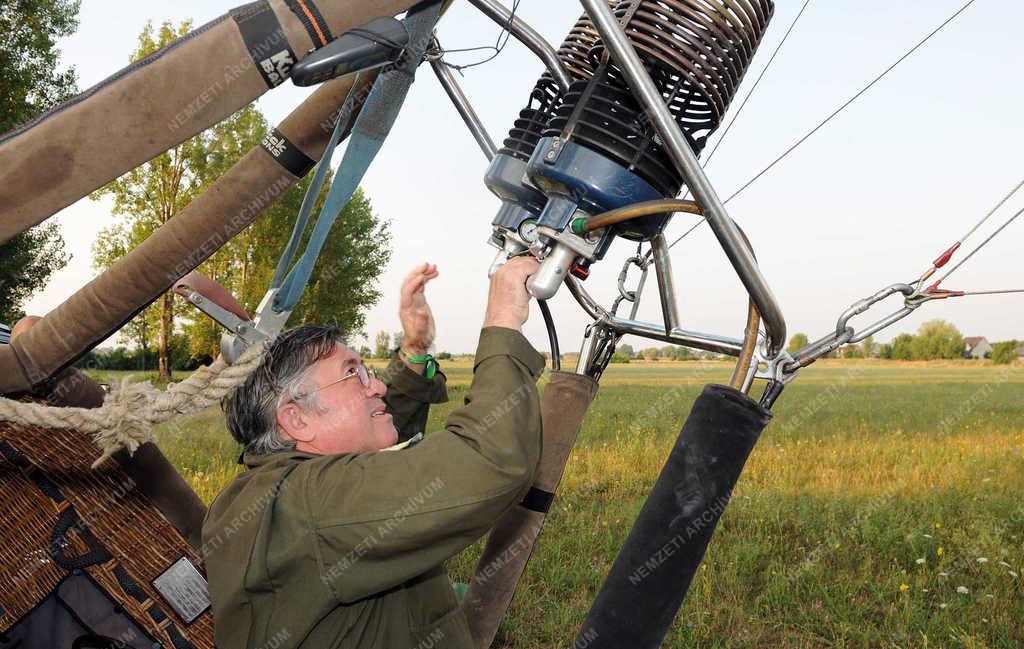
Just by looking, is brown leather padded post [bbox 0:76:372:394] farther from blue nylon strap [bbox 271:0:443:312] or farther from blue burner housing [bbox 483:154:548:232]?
blue burner housing [bbox 483:154:548:232]

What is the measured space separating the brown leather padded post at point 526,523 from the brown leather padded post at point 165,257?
1.02 meters

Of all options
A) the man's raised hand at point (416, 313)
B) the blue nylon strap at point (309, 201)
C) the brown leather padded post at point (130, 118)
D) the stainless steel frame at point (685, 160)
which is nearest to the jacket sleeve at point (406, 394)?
the man's raised hand at point (416, 313)

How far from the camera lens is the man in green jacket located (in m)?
1.66

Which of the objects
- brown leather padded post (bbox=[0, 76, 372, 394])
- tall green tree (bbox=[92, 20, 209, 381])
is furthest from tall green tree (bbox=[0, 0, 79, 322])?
brown leather padded post (bbox=[0, 76, 372, 394])

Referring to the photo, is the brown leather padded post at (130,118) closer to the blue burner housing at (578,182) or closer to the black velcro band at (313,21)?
the black velcro band at (313,21)

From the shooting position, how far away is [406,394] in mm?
2725

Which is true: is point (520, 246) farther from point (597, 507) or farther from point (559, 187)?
point (597, 507)

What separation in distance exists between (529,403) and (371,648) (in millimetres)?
741

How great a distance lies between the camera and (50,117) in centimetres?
133

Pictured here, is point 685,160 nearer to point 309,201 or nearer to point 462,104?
point 309,201

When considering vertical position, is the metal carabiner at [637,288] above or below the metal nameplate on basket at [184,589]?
above

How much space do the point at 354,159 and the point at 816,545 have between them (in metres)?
4.50

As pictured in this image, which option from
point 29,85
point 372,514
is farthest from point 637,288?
point 29,85

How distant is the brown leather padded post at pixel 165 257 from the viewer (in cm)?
217
